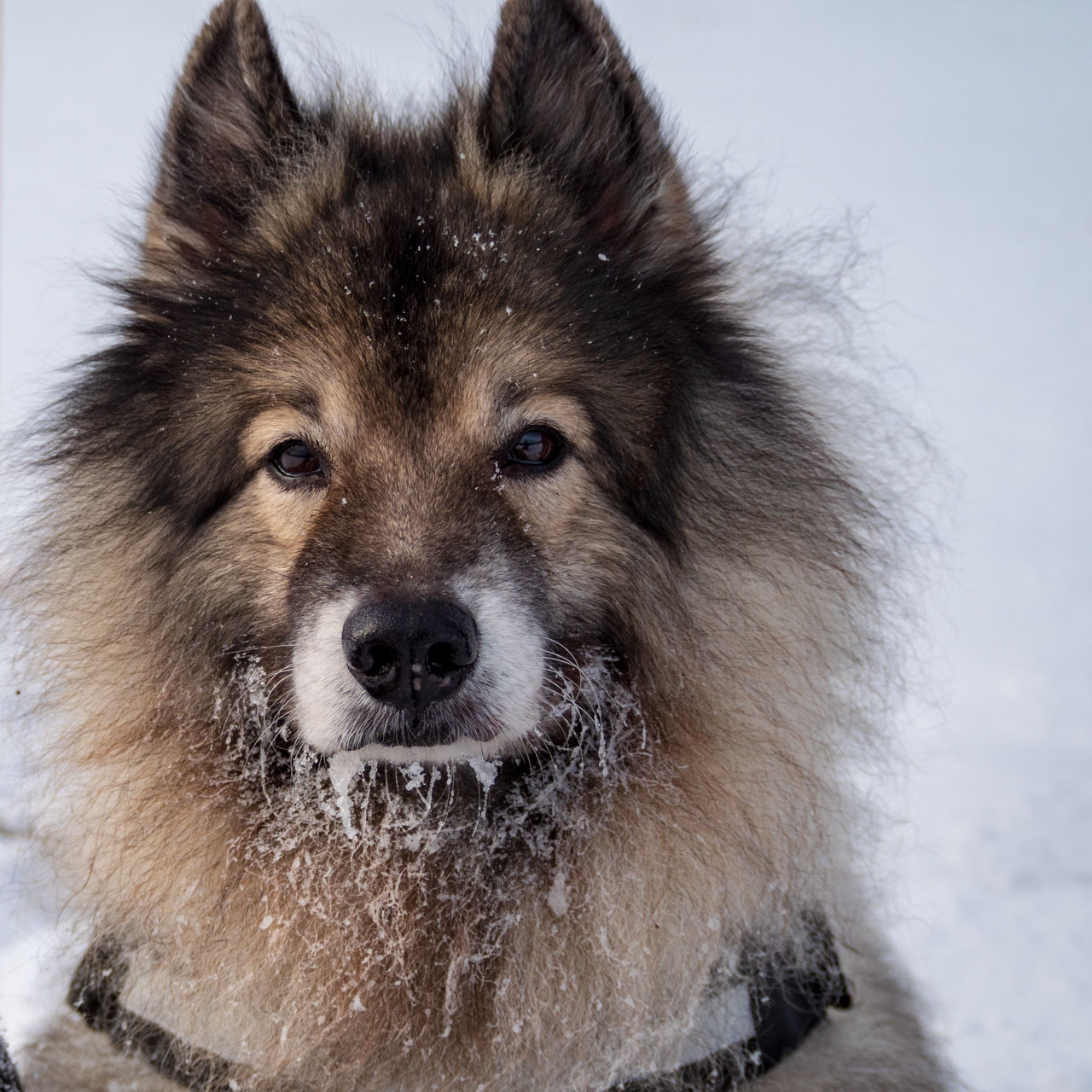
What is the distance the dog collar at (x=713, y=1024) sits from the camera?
7.69 feet

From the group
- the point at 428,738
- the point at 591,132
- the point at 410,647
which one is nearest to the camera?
the point at 410,647

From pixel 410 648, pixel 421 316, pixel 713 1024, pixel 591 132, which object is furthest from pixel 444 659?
pixel 591 132

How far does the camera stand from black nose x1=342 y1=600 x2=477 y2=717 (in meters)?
1.94

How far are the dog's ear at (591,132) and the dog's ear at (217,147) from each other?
502 mm

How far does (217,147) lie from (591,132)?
2.85ft

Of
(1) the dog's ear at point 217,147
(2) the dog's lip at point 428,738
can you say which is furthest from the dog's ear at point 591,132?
(2) the dog's lip at point 428,738

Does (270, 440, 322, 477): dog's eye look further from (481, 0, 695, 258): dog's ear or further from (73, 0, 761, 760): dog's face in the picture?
(481, 0, 695, 258): dog's ear

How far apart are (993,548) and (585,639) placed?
3815 millimetres

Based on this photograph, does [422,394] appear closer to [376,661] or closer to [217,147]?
[376,661]

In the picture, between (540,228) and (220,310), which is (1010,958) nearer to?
(540,228)

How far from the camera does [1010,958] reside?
343 centimetres

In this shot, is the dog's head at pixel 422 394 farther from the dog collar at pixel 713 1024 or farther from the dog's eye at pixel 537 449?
the dog collar at pixel 713 1024

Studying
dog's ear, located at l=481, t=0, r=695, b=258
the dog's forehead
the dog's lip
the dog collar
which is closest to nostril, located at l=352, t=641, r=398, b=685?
the dog's lip

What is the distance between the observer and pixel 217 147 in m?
2.56
